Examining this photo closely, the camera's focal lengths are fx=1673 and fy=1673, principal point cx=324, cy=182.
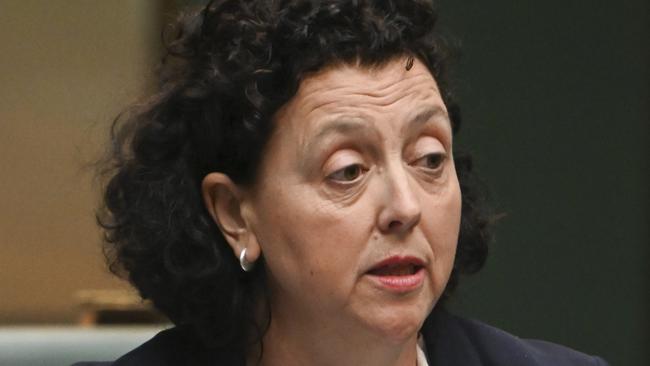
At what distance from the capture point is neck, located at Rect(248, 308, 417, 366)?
3.56m

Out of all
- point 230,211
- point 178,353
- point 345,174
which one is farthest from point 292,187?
point 178,353

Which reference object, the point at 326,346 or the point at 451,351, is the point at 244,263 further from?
the point at 451,351

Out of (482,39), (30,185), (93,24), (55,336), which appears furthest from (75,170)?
(482,39)

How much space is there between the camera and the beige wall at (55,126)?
5.77 metres

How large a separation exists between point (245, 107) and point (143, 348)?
66 centimetres

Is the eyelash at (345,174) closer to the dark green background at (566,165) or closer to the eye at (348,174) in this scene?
the eye at (348,174)

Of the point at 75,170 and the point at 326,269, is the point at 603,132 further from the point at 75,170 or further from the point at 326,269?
the point at 326,269

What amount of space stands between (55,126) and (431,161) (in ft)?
8.25

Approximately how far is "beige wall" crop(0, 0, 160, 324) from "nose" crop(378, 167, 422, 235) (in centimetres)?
241

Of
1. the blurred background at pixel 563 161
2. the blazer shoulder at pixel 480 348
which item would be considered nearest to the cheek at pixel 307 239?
the blazer shoulder at pixel 480 348

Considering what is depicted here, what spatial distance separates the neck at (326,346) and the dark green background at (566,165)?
262 cm

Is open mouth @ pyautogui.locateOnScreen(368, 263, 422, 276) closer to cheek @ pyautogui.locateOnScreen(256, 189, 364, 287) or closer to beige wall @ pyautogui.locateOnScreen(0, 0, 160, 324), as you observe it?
cheek @ pyautogui.locateOnScreen(256, 189, 364, 287)

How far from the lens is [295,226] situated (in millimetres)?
3512

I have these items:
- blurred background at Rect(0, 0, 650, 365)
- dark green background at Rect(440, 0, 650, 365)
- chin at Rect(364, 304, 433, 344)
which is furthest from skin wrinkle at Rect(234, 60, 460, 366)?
dark green background at Rect(440, 0, 650, 365)
